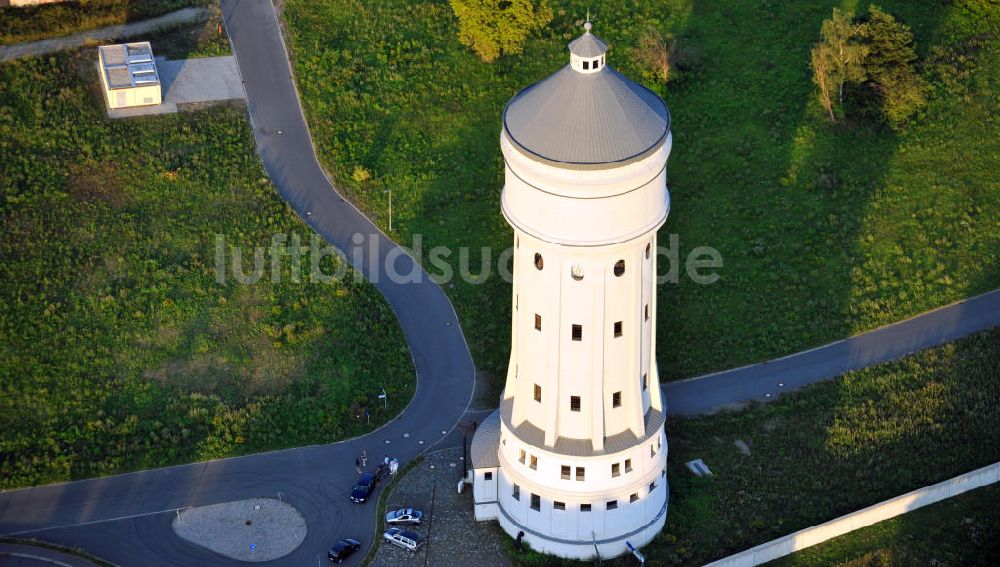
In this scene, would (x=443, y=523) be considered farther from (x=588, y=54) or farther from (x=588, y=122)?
(x=588, y=54)

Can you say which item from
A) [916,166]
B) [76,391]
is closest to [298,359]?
[76,391]

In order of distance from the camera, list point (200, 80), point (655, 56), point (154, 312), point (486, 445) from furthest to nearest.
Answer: point (200, 80)
point (655, 56)
point (154, 312)
point (486, 445)

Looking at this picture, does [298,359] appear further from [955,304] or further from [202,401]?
[955,304]

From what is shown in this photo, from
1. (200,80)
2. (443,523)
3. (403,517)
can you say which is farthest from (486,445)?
(200,80)

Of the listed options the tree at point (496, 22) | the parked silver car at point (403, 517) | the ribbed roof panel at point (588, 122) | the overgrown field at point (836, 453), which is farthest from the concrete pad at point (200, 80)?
the ribbed roof panel at point (588, 122)

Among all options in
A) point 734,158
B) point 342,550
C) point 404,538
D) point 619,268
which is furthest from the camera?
point 734,158

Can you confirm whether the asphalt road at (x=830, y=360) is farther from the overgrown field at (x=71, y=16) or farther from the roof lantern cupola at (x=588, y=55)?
the overgrown field at (x=71, y=16)
